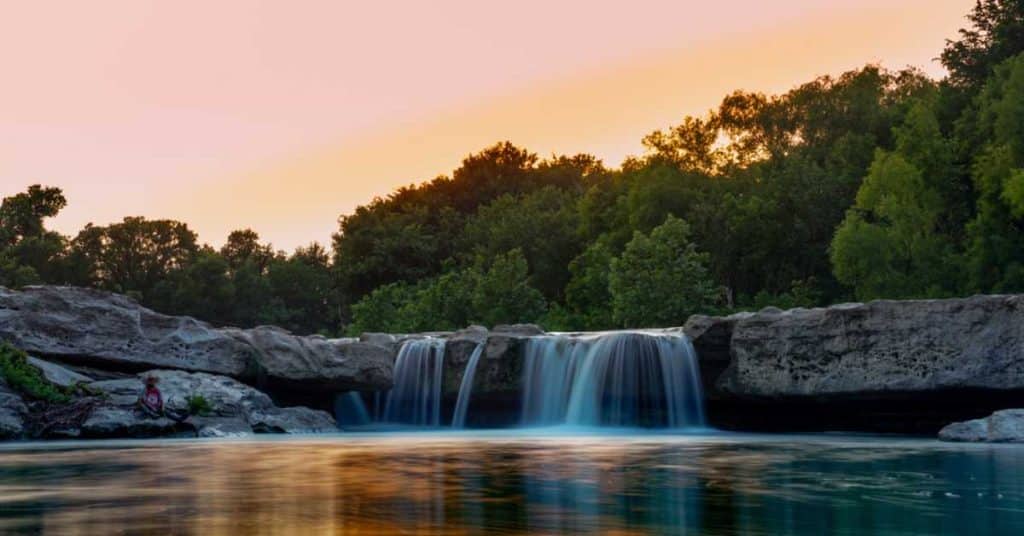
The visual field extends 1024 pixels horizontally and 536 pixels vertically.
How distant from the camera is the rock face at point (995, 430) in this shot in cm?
1989

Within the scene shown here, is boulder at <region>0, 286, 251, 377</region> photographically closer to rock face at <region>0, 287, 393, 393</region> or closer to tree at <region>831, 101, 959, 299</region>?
rock face at <region>0, 287, 393, 393</region>

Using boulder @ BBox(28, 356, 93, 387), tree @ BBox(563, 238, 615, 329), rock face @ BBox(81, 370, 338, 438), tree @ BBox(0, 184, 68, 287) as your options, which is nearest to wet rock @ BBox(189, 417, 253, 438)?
rock face @ BBox(81, 370, 338, 438)

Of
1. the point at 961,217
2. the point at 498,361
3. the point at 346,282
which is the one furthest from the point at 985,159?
the point at 346,282

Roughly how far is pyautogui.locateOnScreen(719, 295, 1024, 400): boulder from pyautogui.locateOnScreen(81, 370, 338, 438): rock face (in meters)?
9.89

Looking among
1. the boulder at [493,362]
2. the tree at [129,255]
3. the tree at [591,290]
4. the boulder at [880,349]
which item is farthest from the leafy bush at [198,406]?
the tree at [129,255]

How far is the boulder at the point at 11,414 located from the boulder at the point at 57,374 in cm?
112

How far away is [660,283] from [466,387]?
45.6ft

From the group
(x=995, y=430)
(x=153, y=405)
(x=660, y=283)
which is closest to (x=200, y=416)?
(x=153, y=405)

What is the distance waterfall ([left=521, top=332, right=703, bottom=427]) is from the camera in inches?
1108

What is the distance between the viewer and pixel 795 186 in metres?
49.4

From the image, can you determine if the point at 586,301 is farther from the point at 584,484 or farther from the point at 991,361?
the point at 584,484

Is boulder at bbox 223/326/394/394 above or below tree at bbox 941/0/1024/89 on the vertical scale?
below

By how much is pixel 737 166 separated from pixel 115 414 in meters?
41.4

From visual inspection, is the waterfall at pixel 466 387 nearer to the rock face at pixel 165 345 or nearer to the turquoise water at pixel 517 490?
the rock face at pixel 165 345
